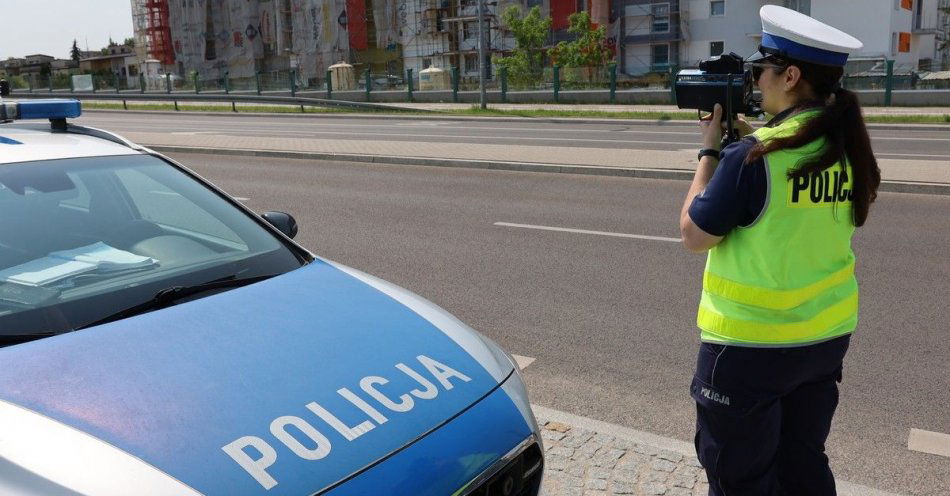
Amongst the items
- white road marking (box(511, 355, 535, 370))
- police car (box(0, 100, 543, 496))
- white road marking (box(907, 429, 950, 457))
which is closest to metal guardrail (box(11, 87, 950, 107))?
white road marking (box(511, 355, 535, 370))

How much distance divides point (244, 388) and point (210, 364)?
154mm

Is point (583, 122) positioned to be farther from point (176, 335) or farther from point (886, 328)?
point (176, 335)

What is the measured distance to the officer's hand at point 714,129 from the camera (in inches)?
103

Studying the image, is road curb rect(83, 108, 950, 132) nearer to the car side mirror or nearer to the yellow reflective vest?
the car side mirror

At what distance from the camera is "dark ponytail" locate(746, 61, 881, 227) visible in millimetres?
2336

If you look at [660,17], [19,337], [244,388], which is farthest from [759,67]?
[660,17]

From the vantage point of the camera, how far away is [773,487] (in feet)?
8.48

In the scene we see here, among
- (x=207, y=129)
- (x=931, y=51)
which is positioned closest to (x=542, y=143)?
(x=207, y=129)

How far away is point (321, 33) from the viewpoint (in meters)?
63.6

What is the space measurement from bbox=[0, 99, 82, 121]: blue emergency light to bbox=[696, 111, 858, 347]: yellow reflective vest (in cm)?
286

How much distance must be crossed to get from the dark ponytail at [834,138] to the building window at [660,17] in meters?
50.7

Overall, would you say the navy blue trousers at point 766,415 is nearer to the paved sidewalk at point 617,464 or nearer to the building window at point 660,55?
the paved sidewalk at point 617,464

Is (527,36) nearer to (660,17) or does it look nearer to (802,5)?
(660,17)

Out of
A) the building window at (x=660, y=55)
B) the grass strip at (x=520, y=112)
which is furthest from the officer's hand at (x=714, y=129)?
the building window at (x=660, y=55)
